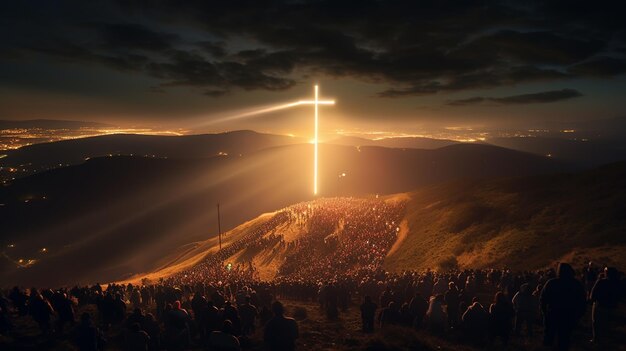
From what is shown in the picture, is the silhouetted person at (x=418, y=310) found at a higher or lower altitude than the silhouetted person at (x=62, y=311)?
higher

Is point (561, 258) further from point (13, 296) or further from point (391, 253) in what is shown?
point (13, 296)

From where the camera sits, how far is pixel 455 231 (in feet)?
172

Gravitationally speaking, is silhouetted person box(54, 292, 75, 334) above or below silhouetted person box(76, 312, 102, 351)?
below

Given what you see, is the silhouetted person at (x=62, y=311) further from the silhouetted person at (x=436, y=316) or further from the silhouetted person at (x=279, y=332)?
the silhouetted person at (x=436, y=316)

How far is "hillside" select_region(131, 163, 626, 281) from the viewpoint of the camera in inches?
1426

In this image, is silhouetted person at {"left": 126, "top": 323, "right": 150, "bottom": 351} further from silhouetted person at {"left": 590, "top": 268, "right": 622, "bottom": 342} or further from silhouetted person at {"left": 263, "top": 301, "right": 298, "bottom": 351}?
silhouetted person at {"left": 590, "top": 268, "right": 622, "bottom": 342}

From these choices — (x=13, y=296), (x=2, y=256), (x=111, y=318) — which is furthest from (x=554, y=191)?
(x=2, y=256)

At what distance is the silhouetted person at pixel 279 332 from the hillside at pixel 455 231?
27.7m

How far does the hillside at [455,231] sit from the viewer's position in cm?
3622

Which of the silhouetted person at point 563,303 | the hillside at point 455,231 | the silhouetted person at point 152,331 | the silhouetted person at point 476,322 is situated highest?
the silhouetted person at point 563,303

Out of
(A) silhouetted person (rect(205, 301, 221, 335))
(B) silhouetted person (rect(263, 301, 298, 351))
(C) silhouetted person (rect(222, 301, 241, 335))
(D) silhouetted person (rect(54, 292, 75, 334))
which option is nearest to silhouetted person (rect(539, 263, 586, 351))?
(B) silhouetted person (rect(263, 301, 298, 351))

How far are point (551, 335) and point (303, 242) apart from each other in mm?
58739

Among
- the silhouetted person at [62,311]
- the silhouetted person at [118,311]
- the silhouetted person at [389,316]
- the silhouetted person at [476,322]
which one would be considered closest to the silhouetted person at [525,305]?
the silhouetted person at [476,322]

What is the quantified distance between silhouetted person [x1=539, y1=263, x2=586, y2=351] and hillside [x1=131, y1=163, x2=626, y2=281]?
22.5 metres
